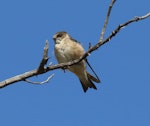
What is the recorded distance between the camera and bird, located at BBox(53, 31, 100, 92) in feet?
23.8

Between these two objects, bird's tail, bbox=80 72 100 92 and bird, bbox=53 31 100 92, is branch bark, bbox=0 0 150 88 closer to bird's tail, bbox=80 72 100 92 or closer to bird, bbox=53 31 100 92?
bird, bbox=53 31 100 92

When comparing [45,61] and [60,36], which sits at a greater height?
[60,36]

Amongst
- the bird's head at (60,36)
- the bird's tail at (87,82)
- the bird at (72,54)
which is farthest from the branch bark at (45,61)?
the bird's tail at (87,82)

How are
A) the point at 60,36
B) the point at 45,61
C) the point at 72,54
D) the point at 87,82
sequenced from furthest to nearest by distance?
the point at 87,82
the point at 60,36
the point at 72,54
the point at 45,61

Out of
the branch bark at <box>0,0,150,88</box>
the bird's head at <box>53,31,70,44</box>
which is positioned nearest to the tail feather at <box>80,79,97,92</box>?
the bird's head at <box>53,31,70,44</box>

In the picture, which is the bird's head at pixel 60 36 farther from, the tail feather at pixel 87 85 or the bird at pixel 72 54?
the tail feather at pixel 87 85

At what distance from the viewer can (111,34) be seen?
4535mm

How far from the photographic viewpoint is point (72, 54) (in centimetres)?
725

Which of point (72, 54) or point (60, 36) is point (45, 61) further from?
point (60, 36)

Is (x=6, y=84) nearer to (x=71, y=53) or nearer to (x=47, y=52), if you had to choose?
(x=47, y=52)

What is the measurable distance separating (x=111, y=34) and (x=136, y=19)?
0.86 ft

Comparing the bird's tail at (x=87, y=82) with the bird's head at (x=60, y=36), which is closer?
the bird's head at (x=60, y=36)

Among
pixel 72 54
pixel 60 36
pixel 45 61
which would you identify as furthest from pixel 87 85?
pixel 45 61

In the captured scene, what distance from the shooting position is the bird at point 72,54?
7.26 metres
